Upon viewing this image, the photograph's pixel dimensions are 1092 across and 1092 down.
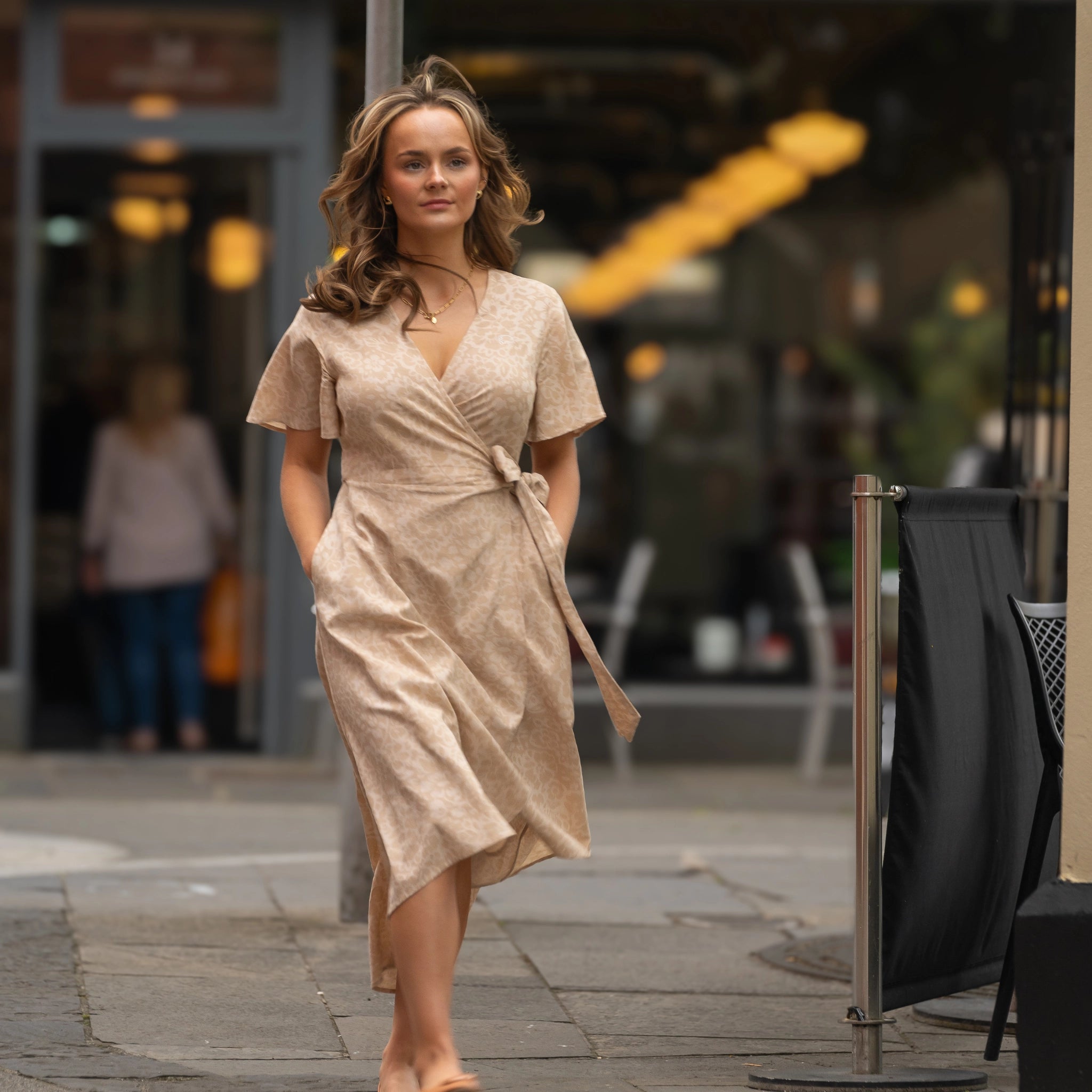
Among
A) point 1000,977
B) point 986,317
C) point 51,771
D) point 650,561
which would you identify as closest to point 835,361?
point 986,317

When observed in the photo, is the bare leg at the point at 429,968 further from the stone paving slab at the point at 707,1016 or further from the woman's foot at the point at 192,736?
the woman's foot at the point at 192,736

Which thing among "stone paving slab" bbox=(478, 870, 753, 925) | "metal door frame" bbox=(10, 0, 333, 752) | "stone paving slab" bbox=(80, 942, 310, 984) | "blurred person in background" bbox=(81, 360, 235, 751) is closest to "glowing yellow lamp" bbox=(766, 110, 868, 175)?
"metal door frame" bbox=(10, 0, 333, 752)

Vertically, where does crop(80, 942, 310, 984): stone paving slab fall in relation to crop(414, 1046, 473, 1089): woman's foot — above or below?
below

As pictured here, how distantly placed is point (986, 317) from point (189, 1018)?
28.3 ft

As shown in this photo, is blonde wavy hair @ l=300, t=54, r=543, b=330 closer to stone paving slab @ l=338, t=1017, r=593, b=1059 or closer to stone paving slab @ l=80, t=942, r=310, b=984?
stone paving slab @ l=338, t=1017, r=593, b=1059

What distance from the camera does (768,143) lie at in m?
11.7

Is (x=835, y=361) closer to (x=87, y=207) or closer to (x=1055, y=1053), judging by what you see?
(x=87, y=207)

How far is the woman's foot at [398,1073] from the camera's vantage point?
3863 mm

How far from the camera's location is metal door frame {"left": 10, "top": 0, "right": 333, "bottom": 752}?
9.89 metres

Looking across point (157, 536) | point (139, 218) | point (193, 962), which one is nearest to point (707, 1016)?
point (193, 962)

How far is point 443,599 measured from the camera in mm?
3906

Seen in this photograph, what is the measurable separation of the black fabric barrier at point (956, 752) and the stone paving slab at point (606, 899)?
1.92 meters

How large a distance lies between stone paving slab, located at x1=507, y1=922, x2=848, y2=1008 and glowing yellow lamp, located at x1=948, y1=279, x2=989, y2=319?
6906 mm

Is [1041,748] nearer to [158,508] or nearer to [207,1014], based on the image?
[207,1014]
